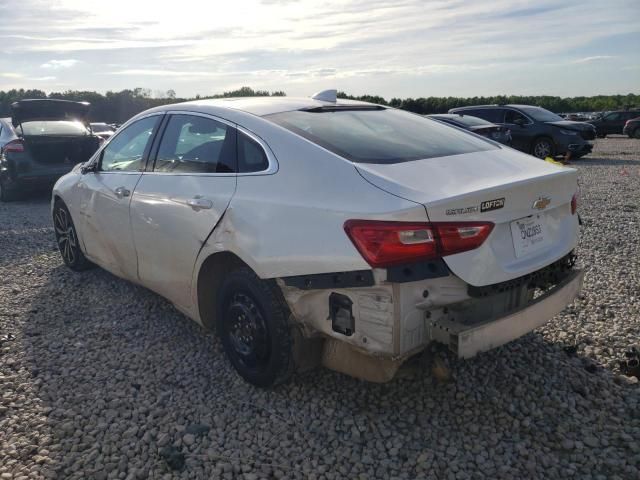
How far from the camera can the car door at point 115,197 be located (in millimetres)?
4320

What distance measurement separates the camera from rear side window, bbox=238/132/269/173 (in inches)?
127

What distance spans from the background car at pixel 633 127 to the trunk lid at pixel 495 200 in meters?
27.3

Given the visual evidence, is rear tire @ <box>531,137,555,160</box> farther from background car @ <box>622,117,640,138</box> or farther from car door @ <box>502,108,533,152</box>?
background car @ <box>622,117,640,138</box>

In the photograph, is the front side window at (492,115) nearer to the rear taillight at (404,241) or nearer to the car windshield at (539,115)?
the car windshield at (539,115)

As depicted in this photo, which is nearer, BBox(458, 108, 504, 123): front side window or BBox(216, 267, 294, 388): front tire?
BBox(216, 267, 294, 388): front tire

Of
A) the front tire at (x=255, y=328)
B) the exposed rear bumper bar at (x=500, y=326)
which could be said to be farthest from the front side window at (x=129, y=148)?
the exposed rear bumper bar at (x=500, y=326)

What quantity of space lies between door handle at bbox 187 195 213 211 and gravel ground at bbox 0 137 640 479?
108 centimetres

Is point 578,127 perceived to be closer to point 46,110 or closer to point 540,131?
point 540,131

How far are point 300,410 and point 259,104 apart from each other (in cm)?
197

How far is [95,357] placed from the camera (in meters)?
3.93

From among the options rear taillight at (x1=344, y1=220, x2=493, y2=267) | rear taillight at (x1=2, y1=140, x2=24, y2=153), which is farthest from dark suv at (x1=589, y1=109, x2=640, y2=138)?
rear taillight at (x1=344, y1=220, x2=493, y2=267)

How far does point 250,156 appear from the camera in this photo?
332 centimetres

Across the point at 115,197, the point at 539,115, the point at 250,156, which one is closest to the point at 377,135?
the point at 250,156

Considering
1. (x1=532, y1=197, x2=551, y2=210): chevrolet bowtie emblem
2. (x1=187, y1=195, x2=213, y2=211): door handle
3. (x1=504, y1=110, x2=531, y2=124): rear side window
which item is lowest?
(x1=504, y1=110, x2=531, y2=124): rear side window
